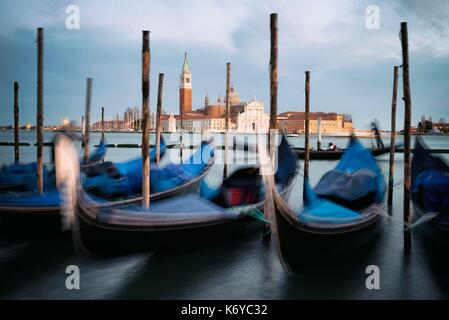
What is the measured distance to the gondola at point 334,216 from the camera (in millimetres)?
3986

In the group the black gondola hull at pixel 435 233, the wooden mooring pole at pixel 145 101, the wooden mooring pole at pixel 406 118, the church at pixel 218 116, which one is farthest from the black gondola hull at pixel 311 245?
the church at pixel 218 116

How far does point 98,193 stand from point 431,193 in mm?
4379

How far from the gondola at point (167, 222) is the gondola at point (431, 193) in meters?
2.05

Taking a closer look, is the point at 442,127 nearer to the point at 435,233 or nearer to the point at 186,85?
the point at 186,85

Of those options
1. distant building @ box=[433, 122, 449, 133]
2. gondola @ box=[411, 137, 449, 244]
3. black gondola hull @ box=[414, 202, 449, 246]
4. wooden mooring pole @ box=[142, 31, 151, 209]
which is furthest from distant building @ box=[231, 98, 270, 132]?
wooden mooring pole @ box=[142, 31, 151, 209]

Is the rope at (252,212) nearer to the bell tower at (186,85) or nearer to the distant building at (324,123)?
the bell tower at (186,85)

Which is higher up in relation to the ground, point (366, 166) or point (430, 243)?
point (366, 166)

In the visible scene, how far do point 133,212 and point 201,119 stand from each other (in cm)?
6109

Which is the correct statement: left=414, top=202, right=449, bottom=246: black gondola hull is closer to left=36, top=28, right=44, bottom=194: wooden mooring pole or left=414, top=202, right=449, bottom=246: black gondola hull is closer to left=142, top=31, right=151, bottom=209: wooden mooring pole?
left=142, top=31, right=151, bottom=209: wooden mooring pole

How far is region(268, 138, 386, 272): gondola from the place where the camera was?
13.1ft

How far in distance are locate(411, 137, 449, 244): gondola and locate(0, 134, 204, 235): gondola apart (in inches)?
134

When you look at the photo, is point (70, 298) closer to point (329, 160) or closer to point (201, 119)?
point (329, 160)
